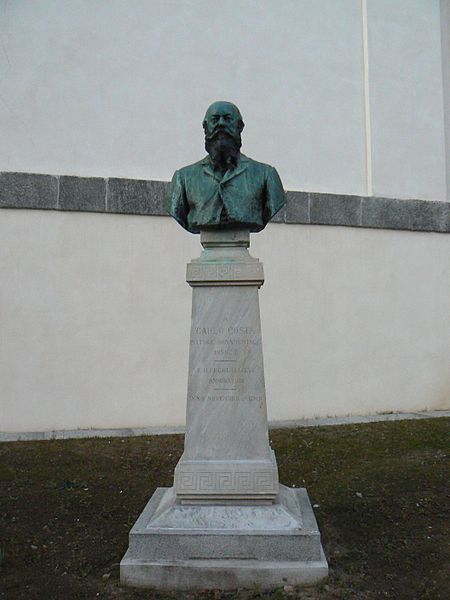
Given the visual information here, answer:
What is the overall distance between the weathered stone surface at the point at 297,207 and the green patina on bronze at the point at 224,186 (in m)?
3.49

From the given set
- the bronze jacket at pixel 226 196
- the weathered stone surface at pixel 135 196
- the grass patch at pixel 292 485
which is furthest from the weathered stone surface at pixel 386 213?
the bronze jacket at pixel 226 196

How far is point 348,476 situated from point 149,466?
1978mm

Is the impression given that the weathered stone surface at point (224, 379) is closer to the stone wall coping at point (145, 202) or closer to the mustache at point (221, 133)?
the mustache at point (221, 133)

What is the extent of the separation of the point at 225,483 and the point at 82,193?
14.8ft

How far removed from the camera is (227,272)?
353cm

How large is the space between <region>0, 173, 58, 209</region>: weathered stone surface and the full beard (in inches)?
142

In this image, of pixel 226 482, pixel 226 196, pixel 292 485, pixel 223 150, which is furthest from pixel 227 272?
pixel 292 485

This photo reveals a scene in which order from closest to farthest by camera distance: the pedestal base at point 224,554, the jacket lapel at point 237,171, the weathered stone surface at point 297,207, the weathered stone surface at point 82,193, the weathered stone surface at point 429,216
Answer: the pedestal base at point 224,554
the jacket lapel at point 237,171
the weathered stone surface at point 82,193
the weathered stone surface at point 297,207
the weathered stone surface at point 429,216

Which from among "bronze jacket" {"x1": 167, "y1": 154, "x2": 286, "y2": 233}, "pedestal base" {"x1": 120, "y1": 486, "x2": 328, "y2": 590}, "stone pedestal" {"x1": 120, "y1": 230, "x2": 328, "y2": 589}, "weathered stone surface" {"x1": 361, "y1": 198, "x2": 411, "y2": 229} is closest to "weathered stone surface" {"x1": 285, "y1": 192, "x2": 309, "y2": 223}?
"weathered stone surface" {"x1": 361, "y1": 198, "x2": 411, "y2": 229}

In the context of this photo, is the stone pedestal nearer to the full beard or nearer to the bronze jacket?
the bronze jacket

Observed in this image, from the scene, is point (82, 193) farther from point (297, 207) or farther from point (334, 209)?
point (334, 209)

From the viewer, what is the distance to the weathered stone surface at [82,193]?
6691 mm

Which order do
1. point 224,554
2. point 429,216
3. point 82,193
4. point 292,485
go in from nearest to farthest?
point 224,554
point 292,485
point 82,193
point 429,216

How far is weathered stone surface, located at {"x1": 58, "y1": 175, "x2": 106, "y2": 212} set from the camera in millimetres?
6691
